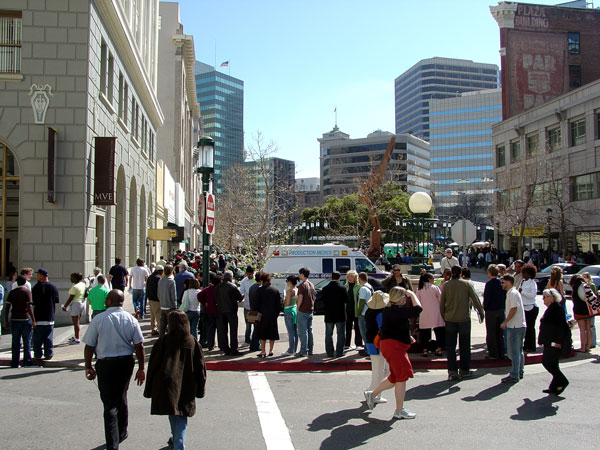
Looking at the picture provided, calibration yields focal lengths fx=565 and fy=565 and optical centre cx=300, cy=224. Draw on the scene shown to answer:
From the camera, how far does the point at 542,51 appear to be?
55656 millimetres

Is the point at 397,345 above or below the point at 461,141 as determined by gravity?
below

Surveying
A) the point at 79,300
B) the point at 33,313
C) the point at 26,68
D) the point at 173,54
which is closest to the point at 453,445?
the point at 33,313

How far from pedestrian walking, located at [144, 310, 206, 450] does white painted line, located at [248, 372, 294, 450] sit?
118cm

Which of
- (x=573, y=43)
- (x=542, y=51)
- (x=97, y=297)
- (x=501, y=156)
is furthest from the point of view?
(x=573, y=43)

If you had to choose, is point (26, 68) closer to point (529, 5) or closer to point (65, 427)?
point (65, 427)

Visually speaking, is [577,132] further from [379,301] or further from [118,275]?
[379,301]

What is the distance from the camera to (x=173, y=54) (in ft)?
182

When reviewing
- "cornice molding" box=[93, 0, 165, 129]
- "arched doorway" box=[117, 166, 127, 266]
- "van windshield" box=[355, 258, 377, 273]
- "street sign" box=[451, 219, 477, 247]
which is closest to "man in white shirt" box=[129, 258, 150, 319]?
"arched doorway" box=[117, 166, 127, 266]

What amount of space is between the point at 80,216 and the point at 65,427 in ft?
32.5

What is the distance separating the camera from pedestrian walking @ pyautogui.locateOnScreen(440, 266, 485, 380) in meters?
9.42

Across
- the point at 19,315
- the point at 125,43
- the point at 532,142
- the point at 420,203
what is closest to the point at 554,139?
the point at 532,142

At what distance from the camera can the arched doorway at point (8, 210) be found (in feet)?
52.1

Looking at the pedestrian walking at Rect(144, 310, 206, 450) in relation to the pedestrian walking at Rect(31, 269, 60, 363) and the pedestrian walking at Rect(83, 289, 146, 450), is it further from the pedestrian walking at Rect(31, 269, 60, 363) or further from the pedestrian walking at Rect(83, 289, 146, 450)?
the pedestrian walking at Rect(31, 269, 60, 363)

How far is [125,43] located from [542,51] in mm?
47394
